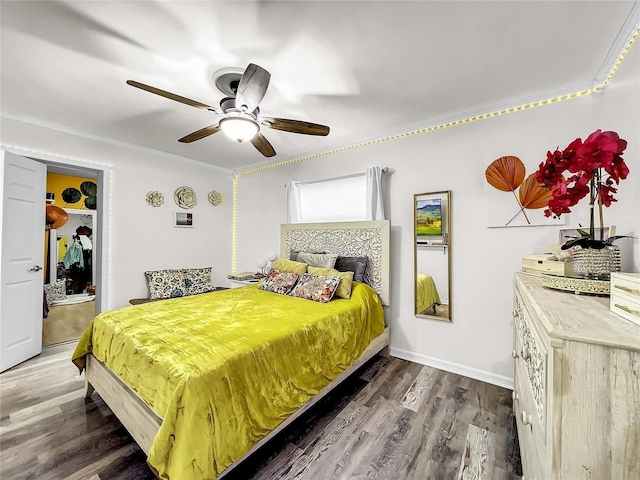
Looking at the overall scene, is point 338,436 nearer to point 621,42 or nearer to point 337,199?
point 337,199

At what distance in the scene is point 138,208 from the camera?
3.75 metres

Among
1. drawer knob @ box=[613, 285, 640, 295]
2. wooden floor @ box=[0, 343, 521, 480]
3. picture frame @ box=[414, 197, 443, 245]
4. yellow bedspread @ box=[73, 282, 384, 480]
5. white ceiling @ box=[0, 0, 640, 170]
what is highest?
white ceiling @ box=[0, 0, 640, 170]

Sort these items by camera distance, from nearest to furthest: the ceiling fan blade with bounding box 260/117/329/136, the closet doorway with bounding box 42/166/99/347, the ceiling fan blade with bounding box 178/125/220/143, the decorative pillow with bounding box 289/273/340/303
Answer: the ceiling fan blade with bounding box 260/117/329/136
the ceiling fan blade with bounding box 178/125/220/143
the decorative pillow with bounding box 289/273/340/303
the closet doorway with bounding box 42/166/99/347

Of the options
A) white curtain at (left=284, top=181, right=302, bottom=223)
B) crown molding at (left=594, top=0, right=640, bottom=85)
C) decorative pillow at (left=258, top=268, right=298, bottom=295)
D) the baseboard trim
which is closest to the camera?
crown molding at (left=594, top=0, right=640, bottom=85)

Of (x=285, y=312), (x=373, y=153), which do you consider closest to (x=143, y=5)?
(x=285, y=312)

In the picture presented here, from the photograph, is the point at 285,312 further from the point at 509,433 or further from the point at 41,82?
the point at 41,82

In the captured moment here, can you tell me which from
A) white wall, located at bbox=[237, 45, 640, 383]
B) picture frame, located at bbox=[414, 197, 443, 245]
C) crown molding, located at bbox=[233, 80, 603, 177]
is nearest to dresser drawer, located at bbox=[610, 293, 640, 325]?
white wall, located at bbox=[237, 45, 640, 383]

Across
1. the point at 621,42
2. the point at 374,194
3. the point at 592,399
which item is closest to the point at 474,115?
the point at 621,42

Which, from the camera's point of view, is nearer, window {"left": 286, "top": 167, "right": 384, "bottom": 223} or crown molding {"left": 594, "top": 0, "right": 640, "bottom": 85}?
crown molding {"left": 594, "top": 0, "right": 640, "bottom": 85}

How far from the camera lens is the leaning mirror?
2756 millimetres

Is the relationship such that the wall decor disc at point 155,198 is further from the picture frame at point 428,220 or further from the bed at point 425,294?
the bed at point 425,294

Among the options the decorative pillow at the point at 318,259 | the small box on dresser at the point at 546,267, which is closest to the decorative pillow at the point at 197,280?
the decorative pillow at the point at 318,259

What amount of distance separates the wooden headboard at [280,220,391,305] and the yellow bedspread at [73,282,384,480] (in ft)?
2.04

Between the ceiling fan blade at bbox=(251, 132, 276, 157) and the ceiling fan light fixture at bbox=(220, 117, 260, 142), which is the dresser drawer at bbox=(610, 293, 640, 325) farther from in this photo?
the ceiling fan blade at bbox=(251, 132, 276, 157)
